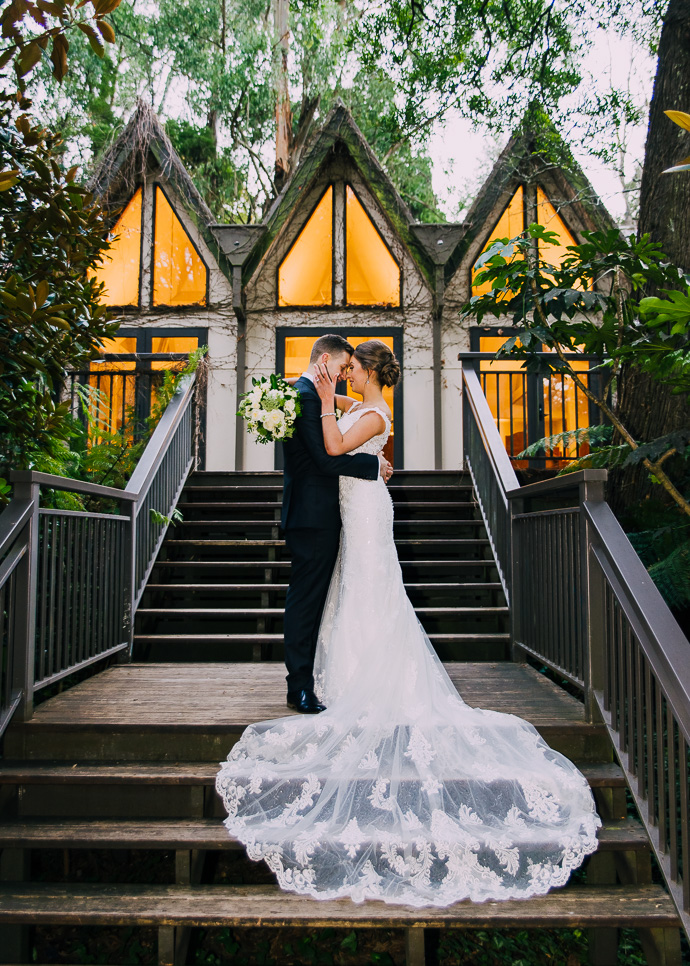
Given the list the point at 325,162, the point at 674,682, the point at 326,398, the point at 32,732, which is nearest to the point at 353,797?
the point at 674,682

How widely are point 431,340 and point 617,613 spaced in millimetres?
6926

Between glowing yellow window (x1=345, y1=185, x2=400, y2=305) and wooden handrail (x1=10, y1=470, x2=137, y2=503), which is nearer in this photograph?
wooden handrail (x1=10, y1=470, x2=137, y2=503)

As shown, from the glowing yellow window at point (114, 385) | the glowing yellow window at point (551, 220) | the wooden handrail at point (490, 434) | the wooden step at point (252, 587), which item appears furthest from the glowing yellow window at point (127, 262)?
the wooden step at point (252, 587)

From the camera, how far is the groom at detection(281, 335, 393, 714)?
3.27 metres

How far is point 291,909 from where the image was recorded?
224 centimetres

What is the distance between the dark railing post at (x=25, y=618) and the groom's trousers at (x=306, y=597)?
3.80ft

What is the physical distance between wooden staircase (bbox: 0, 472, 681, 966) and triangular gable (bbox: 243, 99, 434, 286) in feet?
17.8

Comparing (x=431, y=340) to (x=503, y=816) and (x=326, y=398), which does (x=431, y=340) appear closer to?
(x=326, y=398)

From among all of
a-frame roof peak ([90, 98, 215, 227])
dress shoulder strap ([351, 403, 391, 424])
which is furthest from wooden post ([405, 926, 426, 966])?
a-frame roof peak ([90, 98, 215, 227])

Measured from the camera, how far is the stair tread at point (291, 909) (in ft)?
7.20

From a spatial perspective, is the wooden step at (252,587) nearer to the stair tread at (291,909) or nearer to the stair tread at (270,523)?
the stair tread at (270,523)

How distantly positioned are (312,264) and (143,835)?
26.5ft

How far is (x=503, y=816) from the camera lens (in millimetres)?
2434

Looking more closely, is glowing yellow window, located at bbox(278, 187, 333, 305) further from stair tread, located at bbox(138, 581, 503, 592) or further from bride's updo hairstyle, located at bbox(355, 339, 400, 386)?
bride's updo hairstyle, located at bbox(355, 339, 400, 386)
